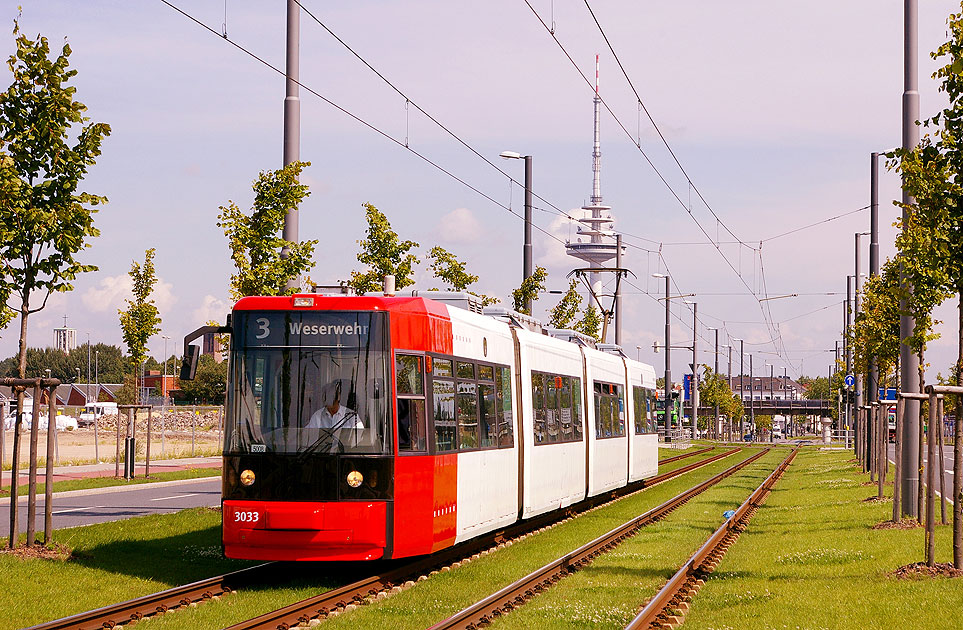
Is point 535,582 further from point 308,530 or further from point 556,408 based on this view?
point 556,408

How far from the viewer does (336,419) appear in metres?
13.8

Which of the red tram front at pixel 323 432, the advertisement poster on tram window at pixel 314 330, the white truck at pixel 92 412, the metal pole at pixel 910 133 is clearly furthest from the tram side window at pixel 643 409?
the white truck at pixel 92 412

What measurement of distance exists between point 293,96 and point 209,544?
264 inches

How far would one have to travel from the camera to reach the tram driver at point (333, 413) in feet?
45.1

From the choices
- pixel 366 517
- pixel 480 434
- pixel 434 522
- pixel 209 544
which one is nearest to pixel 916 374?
pixel 480 434

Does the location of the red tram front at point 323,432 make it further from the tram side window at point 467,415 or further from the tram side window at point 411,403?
the tram side window at point 467,415

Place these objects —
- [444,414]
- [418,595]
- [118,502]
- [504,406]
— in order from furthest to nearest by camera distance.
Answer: [118,502] → [504,406] → [444,414] → [418,595]

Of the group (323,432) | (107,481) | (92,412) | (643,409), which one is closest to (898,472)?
(323,432)

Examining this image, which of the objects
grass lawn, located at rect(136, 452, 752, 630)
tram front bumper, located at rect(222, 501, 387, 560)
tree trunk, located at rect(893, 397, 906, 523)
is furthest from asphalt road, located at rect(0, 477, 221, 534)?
tree trunk, located at rect(893, 397, 906, 523)

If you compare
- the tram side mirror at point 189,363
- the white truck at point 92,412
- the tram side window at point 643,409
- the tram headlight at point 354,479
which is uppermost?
the tram side mirror at point 189,363

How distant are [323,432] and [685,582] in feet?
14.3

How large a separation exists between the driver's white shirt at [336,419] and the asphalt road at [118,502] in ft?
24.4

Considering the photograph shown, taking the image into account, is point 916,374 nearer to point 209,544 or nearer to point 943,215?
point 943,215

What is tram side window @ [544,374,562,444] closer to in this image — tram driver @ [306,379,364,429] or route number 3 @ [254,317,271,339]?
tram driver @ [306,379,364,429]
